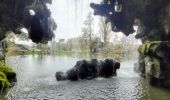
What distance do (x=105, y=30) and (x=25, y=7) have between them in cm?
7418

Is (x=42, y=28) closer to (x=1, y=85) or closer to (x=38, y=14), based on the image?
(x=38, y=14)

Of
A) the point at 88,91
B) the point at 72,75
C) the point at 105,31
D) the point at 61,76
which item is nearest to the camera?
the point at 88,91

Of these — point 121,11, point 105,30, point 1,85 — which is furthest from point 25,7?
point 105,30

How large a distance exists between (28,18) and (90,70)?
17.3 meters

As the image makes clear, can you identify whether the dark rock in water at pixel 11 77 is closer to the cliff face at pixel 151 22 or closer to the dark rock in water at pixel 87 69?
the dark rock in water at pixel 87 69

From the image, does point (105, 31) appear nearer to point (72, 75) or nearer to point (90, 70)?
point (90, 70)

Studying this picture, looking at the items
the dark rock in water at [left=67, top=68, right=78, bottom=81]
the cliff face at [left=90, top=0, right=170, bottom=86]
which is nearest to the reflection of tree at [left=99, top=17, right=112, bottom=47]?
the dark rock in water at [left=67, top=68, right=78, bottom=81]

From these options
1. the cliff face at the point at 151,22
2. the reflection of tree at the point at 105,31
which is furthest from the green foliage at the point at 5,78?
the reflection of tree at the point at 105,31

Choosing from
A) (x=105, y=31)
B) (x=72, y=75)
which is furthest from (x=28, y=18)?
(x=105, y=31)

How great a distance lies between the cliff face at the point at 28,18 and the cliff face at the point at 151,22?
856cm

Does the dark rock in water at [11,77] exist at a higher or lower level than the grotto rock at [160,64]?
lower

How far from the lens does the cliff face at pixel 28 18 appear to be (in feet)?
109

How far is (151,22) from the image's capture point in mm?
43375

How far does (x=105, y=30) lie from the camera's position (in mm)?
107938
